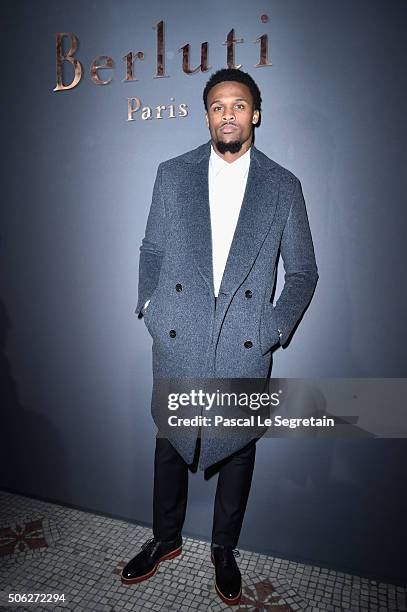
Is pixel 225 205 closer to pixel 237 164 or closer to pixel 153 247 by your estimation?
pixel 237 164

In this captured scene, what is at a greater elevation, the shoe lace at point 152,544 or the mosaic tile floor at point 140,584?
the shoe lace at point 152,544

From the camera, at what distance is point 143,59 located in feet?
6.31

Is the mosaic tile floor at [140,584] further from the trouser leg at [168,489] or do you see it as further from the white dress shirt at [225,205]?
the white dress shirt at [225,205]

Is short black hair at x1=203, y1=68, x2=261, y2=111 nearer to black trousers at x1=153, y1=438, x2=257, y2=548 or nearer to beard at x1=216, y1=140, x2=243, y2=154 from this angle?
beard at x1=216, y1=140, x2=243, y2=154

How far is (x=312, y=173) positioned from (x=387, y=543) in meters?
1.65

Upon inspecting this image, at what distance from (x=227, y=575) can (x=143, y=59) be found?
7.53ft

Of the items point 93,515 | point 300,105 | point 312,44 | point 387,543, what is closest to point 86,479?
point 93,515

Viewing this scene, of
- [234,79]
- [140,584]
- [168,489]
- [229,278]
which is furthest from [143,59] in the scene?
[140,584]

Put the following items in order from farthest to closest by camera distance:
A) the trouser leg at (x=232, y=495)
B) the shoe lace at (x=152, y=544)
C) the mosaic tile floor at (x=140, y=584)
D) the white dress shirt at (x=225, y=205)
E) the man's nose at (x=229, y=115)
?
the shoe lace at (x=152, y=544) → the trouser leg at (x=232, y=495) → the mosaic tile floor at (x=140, y=584) → the white dress shirt at (x=225, y=205) → the man's nose at (x=229, y=115)

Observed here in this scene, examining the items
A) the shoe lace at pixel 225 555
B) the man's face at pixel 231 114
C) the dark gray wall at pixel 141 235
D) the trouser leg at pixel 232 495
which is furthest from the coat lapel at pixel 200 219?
the shoe lace at pixel 225 555

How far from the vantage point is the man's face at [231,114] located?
1622mm

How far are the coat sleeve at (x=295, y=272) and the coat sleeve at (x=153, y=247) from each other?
51cm

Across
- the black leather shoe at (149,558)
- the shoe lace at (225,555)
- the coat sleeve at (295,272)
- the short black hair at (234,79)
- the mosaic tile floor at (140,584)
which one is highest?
the short black hair at (234,79)

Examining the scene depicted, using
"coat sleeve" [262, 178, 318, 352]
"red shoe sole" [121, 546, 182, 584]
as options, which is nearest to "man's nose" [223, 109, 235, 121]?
"coat sleeve" [262, 178, 318, 352]
